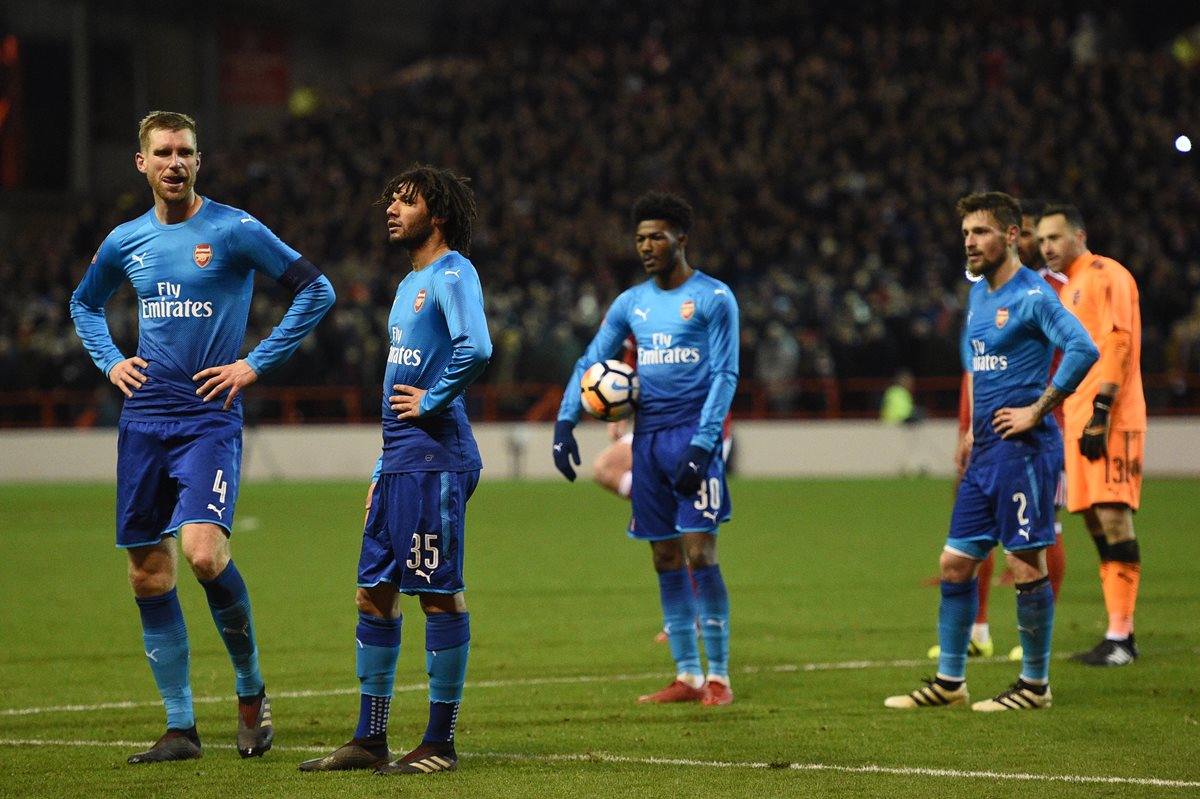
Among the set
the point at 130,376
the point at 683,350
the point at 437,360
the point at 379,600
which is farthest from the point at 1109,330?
the point at 130,376

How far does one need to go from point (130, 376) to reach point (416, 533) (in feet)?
4.23

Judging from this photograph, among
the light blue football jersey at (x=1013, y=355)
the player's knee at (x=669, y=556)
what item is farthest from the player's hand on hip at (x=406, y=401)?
the light blue football jersey at (x=1013, y=355)

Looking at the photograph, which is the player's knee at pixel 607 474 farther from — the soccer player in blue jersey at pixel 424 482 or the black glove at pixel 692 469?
the soccer player in blue jersey at pixel 424 482

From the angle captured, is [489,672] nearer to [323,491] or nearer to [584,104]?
[323,491]

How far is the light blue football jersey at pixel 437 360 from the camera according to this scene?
5922 millimetres

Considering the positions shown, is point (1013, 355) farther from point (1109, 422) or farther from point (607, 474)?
point (607, 474)

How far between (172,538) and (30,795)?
3.86ft

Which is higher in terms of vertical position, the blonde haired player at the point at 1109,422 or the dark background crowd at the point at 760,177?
the dark background crowd at the point at 760,177

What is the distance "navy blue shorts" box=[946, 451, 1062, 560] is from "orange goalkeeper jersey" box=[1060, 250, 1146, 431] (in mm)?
1463

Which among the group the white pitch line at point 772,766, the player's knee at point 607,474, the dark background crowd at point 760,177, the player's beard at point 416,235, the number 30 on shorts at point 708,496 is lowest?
the white pitch line at point 772,766

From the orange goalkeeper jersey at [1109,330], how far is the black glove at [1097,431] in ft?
0.86

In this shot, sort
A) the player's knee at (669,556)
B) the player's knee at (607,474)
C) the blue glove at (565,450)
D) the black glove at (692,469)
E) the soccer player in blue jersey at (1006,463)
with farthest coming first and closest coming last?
the player's knee at (607,474)
the player's knee at (669,556)
the blue glove at (565,450)
the black glove at (692,469)
the soccer player in blue jersey at (1006,463)

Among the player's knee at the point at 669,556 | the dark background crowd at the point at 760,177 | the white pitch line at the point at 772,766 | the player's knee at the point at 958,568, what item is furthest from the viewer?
the dark background crowd at the point at 760,177

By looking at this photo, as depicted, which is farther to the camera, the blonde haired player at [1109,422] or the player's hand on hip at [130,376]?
the blonde haired player at [1109,422]
